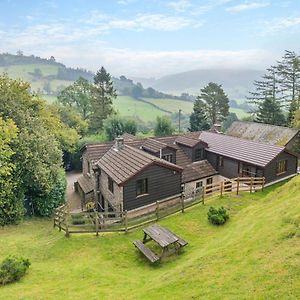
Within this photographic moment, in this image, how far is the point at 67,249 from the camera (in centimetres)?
1619

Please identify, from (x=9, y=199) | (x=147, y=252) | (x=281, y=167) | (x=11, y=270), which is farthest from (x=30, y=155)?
(x=281, y=167)

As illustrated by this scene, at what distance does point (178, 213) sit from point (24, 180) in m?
13.4

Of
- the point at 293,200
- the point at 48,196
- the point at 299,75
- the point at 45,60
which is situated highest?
the point at 45,60

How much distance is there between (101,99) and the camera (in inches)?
2653

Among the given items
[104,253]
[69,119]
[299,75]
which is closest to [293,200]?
[104,253]

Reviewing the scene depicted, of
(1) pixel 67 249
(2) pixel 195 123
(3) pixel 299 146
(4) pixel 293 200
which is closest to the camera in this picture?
(4) pixel 293 200

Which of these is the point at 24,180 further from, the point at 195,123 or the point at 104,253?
the point at 195,123

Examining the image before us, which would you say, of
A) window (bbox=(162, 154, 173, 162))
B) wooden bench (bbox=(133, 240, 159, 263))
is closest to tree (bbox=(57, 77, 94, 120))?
window (bbox=(162, 154, 173, 162))

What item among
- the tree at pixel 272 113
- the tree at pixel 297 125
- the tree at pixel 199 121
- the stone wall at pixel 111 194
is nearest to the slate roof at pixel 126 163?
the stone wall at pixel 111 194

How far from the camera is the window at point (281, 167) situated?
29.0 metres

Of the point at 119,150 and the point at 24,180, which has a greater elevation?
the point at 119,150

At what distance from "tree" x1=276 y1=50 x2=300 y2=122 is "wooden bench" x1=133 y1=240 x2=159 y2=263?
52.5 m

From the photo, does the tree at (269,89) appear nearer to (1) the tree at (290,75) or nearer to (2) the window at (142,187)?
(1) the tree at (290,75)

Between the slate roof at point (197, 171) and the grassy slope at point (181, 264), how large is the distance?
9.80 m
